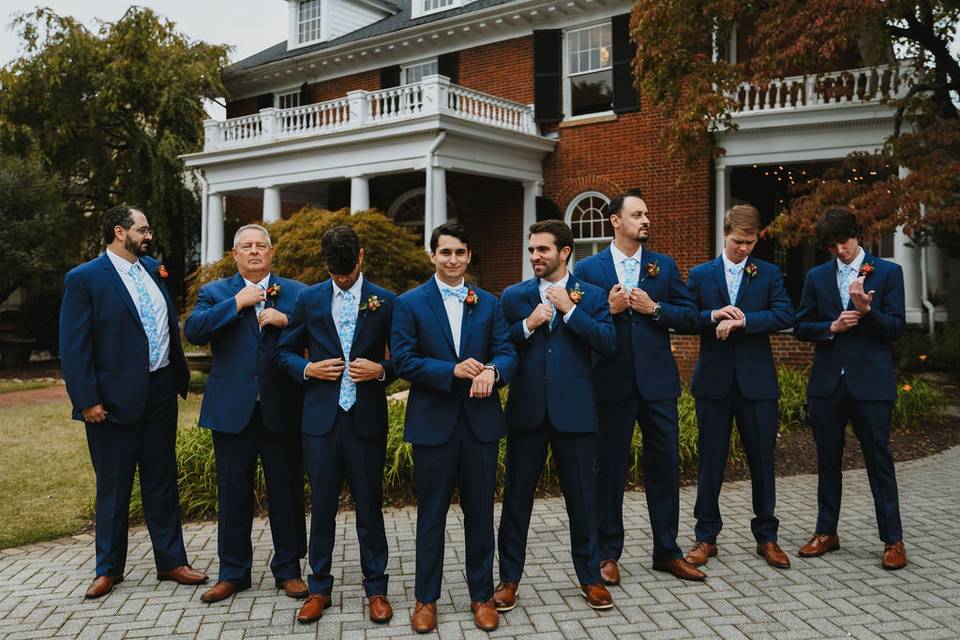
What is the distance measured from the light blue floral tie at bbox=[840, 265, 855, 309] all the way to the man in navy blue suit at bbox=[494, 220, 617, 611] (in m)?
1.92

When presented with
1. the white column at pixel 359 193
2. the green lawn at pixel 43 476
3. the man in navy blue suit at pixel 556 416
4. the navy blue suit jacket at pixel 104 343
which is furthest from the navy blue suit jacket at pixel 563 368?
the white column at pixel 359 193

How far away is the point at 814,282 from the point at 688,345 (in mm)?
9328

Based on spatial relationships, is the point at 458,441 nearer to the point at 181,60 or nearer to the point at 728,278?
the point at 728,278

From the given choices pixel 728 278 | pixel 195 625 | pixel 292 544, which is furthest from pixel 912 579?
pixel 195 625

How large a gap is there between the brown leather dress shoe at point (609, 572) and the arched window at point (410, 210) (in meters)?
16.2

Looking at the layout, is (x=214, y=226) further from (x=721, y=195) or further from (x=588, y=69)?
(x=721, y=195)

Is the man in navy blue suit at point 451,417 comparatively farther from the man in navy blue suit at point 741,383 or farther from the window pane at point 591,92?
the window pane at point 591,92

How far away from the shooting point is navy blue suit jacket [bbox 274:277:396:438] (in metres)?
4.45

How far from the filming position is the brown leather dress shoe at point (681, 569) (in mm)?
4945

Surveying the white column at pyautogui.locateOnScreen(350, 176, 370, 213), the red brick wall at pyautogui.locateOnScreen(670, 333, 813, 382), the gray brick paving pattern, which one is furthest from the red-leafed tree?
the white column at pyautogui.locateOnScreen(350, 176, 370, 213)

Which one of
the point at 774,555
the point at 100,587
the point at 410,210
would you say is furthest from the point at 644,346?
the point at 410,210

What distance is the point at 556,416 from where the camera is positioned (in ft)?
14.7

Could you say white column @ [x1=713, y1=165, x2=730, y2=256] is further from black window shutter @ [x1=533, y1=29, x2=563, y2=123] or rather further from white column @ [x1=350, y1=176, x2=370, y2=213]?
white column @ [x1=350, y1=176, x2=370, y2=213]

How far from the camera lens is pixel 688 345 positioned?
14.8 m
